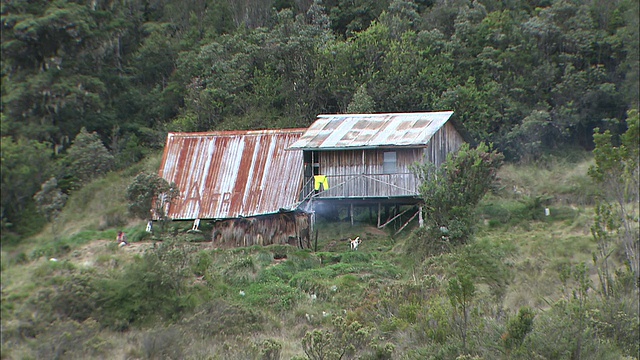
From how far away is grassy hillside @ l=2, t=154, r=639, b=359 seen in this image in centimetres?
1820

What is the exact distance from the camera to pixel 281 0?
4831 cm

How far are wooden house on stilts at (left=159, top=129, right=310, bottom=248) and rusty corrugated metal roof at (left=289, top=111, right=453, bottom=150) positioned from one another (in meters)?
1.35

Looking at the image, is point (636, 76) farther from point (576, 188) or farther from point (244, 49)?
point (244, 49)

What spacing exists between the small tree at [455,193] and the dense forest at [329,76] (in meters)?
9.19

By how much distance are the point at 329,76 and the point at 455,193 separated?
14.1m

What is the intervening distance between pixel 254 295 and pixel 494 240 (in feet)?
27.9

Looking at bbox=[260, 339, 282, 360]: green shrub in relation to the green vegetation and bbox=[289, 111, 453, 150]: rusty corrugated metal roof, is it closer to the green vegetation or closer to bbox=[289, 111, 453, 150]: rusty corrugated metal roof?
the green vegetation

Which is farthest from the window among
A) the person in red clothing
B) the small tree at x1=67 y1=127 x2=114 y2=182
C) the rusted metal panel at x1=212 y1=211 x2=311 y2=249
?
the small tree at x1=67 y1=127 x2=114 y2=182

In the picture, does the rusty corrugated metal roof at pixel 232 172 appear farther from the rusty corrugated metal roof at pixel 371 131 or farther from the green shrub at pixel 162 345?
the green shrub at pixel 162 345

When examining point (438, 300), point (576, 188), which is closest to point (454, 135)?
point (576, 188)

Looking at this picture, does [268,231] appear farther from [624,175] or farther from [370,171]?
[624,175]

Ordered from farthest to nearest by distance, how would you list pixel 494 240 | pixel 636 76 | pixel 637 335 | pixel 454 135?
pixel 636 76
pixel 454 135
pixel 494 240
pixel 637 335

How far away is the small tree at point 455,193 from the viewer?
90.6 feet

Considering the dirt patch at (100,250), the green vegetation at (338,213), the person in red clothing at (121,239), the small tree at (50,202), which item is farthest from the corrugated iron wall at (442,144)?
the small tree at (50,202)
